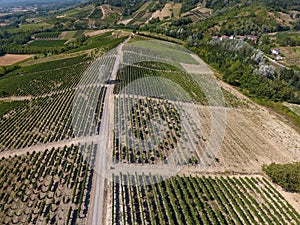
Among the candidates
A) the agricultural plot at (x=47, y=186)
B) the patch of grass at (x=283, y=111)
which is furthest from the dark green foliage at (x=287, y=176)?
the agricultural plot at (x=47, y=186)

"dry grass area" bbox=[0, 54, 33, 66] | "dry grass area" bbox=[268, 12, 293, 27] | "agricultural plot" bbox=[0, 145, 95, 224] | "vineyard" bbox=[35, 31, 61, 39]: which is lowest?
"dry grass area" bbox=[0, 54, 33, 66]

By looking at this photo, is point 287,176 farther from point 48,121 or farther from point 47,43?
point 47,43

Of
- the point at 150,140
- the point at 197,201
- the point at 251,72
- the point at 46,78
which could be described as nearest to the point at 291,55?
the point at 251,72

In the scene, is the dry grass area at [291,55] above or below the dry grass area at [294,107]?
above

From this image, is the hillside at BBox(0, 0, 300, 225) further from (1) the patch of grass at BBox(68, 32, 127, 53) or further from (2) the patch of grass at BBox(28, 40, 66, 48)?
(2) the patch of grass at BBox(28, 40, 66, 48)

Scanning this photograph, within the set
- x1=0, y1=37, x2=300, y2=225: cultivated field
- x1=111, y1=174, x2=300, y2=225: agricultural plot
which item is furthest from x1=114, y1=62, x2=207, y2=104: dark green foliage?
x1=111, y1=174, x2=300, y2=225: agricultural plot

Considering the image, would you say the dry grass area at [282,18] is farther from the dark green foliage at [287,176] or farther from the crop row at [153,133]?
the dark green foliage at [287,176]
